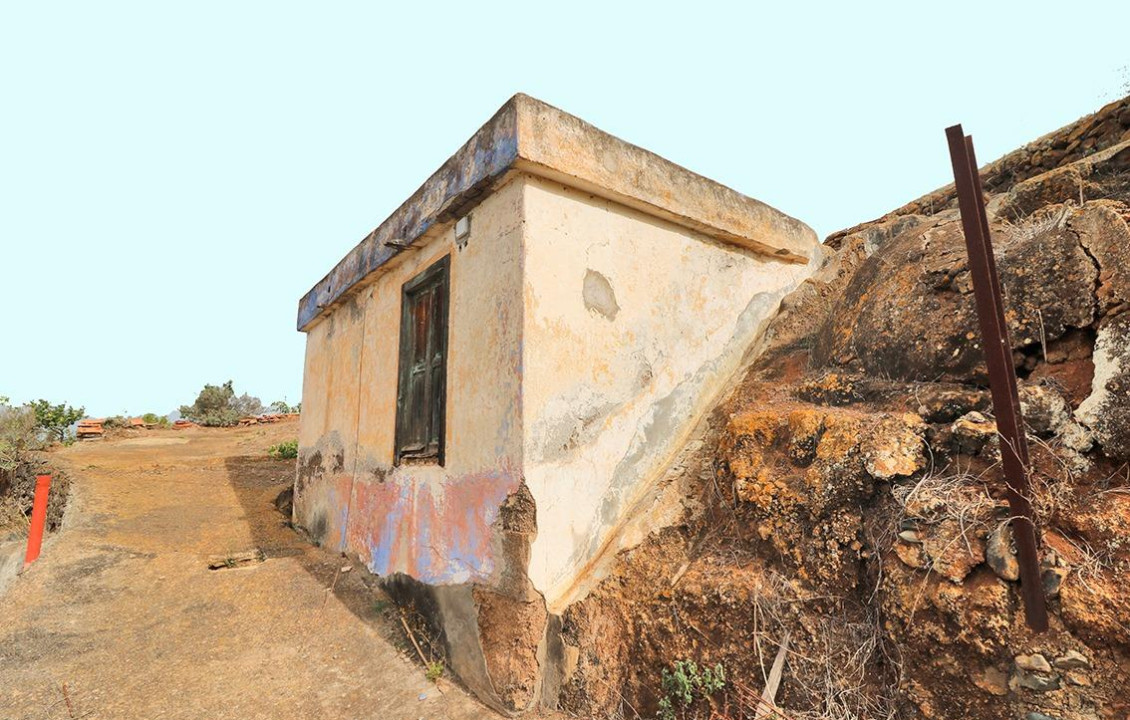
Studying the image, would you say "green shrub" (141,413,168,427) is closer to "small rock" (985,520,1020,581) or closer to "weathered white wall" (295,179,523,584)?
"weathered white wall" (295,179,523,584)

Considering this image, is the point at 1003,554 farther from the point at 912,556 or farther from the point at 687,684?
the point at 687,684

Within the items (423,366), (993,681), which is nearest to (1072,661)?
(993,681)

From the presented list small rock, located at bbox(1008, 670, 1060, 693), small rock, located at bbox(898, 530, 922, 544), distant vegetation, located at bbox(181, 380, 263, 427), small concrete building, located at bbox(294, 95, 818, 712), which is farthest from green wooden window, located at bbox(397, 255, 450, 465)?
distant vegetation, located at bbox(181, 380, 263, 427)

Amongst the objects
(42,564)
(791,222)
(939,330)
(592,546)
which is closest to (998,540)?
(939,330)

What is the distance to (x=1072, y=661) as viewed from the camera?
198 cm

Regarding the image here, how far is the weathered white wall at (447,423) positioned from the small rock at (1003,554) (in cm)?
214

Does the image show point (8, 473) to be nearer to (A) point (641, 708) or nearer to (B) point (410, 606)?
(B) point (410, 606)

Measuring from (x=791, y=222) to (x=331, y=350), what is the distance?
4.77 m

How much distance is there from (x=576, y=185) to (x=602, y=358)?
1.11m

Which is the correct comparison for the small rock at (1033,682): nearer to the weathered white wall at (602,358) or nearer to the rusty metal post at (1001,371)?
the rusty metal post at (1001,371)

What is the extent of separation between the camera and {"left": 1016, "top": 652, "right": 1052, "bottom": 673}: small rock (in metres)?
2.01

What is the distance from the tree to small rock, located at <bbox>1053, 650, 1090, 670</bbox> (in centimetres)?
1519

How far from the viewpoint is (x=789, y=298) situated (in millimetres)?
5266

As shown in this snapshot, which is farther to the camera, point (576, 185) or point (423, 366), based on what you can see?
point (423, 366)
